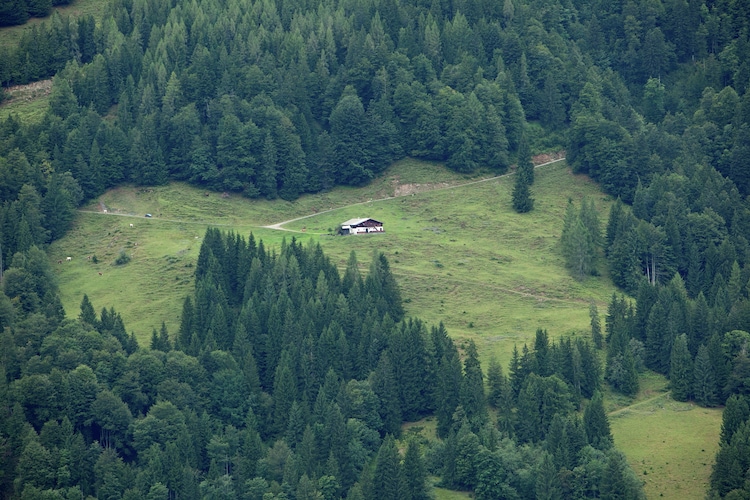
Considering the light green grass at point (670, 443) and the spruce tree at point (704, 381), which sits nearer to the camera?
the light green grass at point (670, 443)

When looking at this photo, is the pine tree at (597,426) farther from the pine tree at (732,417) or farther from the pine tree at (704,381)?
the pine tree at (704,381)

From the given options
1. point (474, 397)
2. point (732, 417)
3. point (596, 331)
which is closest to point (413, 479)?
point (474, 397)

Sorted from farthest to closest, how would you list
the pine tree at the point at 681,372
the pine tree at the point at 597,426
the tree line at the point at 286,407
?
the pine tree at the point at 681,372, the pine tree at the point at 597,426, the tree line at the point at 286,407

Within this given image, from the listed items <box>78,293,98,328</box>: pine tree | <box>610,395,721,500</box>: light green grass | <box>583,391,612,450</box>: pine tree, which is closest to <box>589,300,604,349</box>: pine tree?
<box>610,395,721,500</box>: light green grass

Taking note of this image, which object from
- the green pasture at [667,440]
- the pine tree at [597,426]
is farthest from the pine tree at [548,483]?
the green pasture at [667,440]

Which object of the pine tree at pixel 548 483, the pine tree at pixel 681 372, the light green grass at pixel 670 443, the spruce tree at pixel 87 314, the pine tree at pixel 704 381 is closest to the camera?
the pine tree at pixel 548 483

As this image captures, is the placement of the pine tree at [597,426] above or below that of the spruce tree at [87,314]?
below

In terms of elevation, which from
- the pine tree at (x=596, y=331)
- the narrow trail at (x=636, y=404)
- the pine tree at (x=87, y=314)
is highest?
the pine tree at (x=87, y=314)

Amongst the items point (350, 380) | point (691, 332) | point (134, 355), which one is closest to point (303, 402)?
point (350, 380)

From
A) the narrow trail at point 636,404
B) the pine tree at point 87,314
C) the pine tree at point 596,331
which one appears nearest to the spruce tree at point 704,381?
the narrow trail at point 636,404
